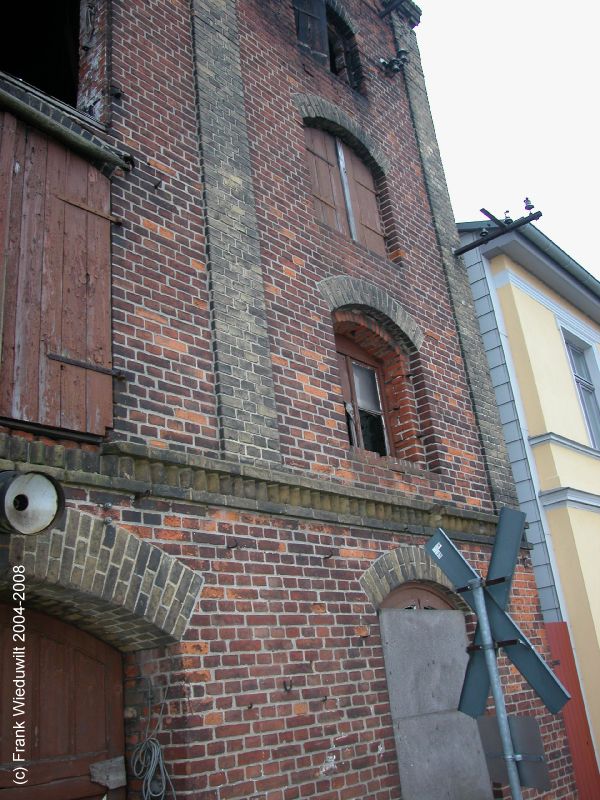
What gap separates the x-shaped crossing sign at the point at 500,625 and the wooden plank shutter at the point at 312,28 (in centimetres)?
650

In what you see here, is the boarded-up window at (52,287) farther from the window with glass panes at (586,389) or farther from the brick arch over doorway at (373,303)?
the window with glass panes at (586,389)

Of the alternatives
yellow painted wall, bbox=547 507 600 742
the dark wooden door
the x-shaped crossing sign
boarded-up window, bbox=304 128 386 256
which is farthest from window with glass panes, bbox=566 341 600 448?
the dark wooden door

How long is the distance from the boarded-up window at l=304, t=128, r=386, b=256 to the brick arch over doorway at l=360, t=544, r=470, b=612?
3.54 metres

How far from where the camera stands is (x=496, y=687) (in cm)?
432

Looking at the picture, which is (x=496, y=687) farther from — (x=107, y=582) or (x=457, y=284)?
(x=457, y=284)

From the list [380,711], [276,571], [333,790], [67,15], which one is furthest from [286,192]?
[333,790]

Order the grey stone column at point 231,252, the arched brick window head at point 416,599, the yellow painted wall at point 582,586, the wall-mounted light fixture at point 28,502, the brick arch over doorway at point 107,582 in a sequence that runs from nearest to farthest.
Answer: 1. the wall-mounted light fixture at point 28,502
2. the brick arch over doorway at point 107,582
3. the grey stone column at point 231,252
4. the arched brick window head at point 416,599
5. the yellow painted wall at point 582,586

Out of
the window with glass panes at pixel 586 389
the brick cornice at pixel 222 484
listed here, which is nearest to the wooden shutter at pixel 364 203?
the brick cornice at pixel 222 484

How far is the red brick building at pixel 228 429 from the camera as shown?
457 centimetres

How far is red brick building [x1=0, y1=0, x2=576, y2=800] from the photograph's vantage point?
15.0 feet

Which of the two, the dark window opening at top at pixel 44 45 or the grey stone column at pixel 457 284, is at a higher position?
the dark window opening at top at pixel 44 45

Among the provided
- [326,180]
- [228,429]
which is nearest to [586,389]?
[326,180]

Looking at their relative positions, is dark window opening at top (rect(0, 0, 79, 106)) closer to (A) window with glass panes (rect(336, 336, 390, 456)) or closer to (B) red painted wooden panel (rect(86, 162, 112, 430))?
(B) red painted wooden panel (rect(86, 162, 112, 430))

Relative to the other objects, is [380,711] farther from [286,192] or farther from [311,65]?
[311,65]
